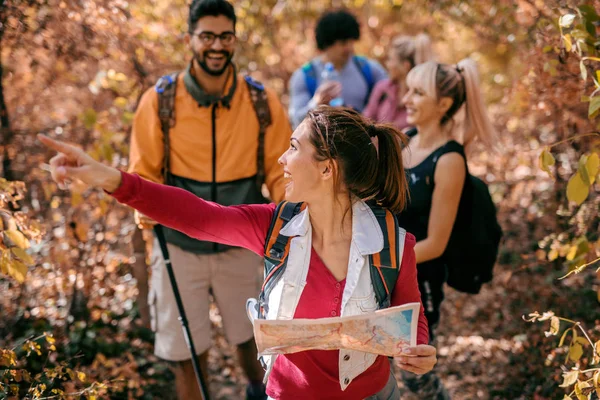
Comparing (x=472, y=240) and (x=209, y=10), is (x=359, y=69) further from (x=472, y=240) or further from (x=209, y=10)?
(x=472, y=240)

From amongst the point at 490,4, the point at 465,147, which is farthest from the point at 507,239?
the point at 465,147

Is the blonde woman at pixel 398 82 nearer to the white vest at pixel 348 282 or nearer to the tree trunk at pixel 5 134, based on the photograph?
the white vest at pixel 348 282

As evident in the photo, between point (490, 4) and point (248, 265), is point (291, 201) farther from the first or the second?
point (490, 4)

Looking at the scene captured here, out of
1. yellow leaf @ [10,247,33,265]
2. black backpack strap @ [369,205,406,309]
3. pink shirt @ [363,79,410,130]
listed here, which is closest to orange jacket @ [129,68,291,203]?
yellow leaf @ [10,247,33,265]

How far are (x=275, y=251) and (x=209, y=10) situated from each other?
1826 millimetres

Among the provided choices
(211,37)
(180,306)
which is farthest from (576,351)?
(211,37)

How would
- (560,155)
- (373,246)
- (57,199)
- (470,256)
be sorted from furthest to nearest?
(560,155) < (57,199) < (470,256) < (373,246)

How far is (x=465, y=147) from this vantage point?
11.9 feet

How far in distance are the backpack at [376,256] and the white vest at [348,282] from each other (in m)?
0.02

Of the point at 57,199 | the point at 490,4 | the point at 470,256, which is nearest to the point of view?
the point at 470,256

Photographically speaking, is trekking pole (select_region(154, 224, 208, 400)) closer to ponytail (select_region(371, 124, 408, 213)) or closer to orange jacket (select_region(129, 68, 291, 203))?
orange jacket (select_region(129, 68, 291, 203))

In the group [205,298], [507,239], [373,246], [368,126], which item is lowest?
[507,239]

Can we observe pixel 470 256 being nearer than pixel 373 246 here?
No

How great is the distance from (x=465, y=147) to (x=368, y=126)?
133 centimetres
